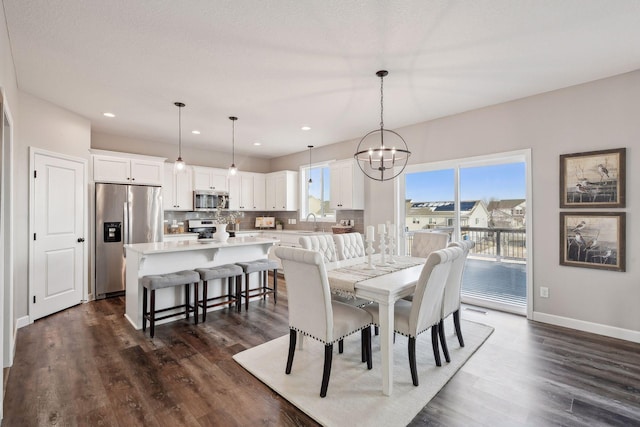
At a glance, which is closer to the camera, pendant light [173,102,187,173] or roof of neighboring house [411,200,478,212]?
pendant light [173,102,187,173]

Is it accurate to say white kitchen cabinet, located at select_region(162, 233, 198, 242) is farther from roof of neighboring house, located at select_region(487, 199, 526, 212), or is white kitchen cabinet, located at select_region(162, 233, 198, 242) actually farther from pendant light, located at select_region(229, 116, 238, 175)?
roof of neighboring house, located at select_region(487, 199, 526, 212)

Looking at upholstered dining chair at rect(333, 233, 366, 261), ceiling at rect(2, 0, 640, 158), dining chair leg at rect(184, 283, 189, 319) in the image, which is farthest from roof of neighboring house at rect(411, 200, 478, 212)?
dining chair leg at rect(184, 283, 189, 319)

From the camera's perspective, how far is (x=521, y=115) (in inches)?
148

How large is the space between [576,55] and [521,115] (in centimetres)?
105

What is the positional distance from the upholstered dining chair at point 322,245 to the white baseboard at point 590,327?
100.0 inches

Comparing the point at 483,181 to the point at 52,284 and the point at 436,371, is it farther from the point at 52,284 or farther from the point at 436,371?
the point at 52,284

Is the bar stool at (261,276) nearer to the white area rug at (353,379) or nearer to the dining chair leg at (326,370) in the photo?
the white area rug at (353,379)

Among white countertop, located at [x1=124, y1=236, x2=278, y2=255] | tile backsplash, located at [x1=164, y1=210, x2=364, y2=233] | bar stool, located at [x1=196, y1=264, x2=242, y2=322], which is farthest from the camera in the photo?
tile backsplash, located at [x1=164, y1=210, x2=364, y2=233]

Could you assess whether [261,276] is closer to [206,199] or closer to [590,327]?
[206,199]

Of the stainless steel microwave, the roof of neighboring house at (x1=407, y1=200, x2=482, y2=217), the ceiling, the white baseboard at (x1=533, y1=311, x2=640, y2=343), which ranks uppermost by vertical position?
the ceiling

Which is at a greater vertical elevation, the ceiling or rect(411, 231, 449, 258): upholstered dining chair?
the ceiling

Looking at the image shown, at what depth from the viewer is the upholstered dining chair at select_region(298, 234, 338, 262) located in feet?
11.4

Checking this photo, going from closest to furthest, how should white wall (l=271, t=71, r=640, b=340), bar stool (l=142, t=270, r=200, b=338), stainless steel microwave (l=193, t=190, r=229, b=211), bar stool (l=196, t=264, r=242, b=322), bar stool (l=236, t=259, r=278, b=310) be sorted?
white wall (l=271, t=71, r=640, b=340) < bar stool (l=142, t=270, r=200, b=338) < bar stool (l=196, t=264, r=242, b=322) < bar stool (l=236, t=259, r=278, b=310) < stainless steel microwave (l=193, t=190, r=229, b=211)

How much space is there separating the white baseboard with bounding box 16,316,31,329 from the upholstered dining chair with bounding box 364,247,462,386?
388 centimetres
